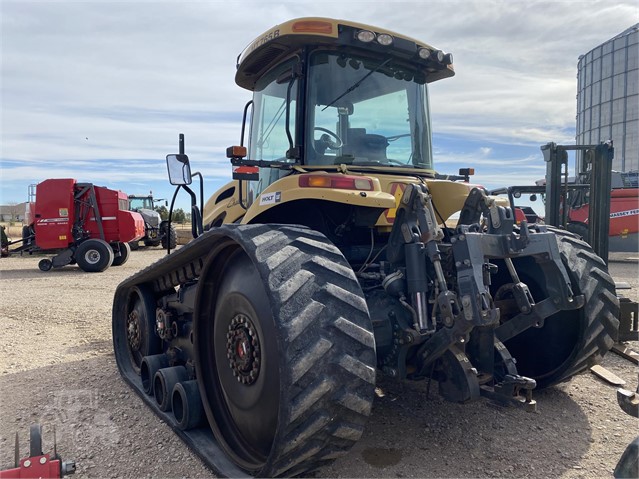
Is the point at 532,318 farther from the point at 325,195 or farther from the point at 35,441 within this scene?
the point at 35,441

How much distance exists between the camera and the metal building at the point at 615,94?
18797 millimetres

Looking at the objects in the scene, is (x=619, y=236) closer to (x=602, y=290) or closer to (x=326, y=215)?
(x=602, y=290)

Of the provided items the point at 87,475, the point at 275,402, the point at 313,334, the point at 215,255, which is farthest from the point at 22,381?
the point at 313,334

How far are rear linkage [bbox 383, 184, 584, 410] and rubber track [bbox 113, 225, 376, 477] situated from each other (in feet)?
1.83

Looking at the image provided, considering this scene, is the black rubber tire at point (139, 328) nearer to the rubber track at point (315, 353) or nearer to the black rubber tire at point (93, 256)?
the rubber track at point (315, 353)

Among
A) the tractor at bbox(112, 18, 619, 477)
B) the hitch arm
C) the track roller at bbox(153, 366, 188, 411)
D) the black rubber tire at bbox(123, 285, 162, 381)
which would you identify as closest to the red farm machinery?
the black rubber tire at bbox(123, 285, 162, 381)

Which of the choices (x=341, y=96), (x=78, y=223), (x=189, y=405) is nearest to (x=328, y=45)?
(x=341, y=96)

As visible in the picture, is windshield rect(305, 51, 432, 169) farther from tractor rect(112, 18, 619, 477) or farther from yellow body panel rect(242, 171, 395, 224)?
yellow body panel rect(242, 171, 395, 224)

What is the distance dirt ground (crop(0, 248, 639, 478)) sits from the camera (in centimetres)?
320

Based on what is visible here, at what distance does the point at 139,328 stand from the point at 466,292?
348 centimetres

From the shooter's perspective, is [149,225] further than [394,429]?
Yes

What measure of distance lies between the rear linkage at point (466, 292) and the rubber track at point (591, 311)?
439 mm

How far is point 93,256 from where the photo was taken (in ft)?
45.3

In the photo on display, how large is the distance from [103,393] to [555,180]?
5479 mm
